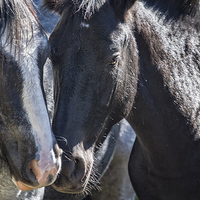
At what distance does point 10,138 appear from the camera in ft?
6.38

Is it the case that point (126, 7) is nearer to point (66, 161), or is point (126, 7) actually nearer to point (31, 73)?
point (31, 73)

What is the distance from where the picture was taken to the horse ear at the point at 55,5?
2418 millimetres

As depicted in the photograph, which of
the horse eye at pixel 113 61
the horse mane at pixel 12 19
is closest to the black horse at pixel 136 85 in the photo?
the horse eye at pixel 113 61

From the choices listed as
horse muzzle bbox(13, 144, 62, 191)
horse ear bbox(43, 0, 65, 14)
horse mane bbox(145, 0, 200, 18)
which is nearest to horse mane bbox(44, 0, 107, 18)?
horse ear bbox(43, 0, 65, 14)

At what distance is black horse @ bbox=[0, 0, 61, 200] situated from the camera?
1.86 metres

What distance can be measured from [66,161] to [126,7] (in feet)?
3.85

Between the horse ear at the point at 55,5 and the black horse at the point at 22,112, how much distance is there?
1.57ft

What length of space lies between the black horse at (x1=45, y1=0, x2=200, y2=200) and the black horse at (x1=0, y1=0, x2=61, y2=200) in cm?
19

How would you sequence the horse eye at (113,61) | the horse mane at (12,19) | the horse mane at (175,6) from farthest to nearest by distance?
the horse mane at (175,6) → the horse eye at (113,61) → the horse mane at (12,19)

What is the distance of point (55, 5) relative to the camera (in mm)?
2496

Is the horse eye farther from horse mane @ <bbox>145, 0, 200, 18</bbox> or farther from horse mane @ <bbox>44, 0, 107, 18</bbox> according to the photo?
horse mane @ <bbox>145, 0, 200, 18</bbox>

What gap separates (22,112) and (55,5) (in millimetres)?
1011

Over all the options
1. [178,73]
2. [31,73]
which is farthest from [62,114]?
[178,73]

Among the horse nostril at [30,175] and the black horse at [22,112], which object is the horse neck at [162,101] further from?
the horse nostril at [30,175]
